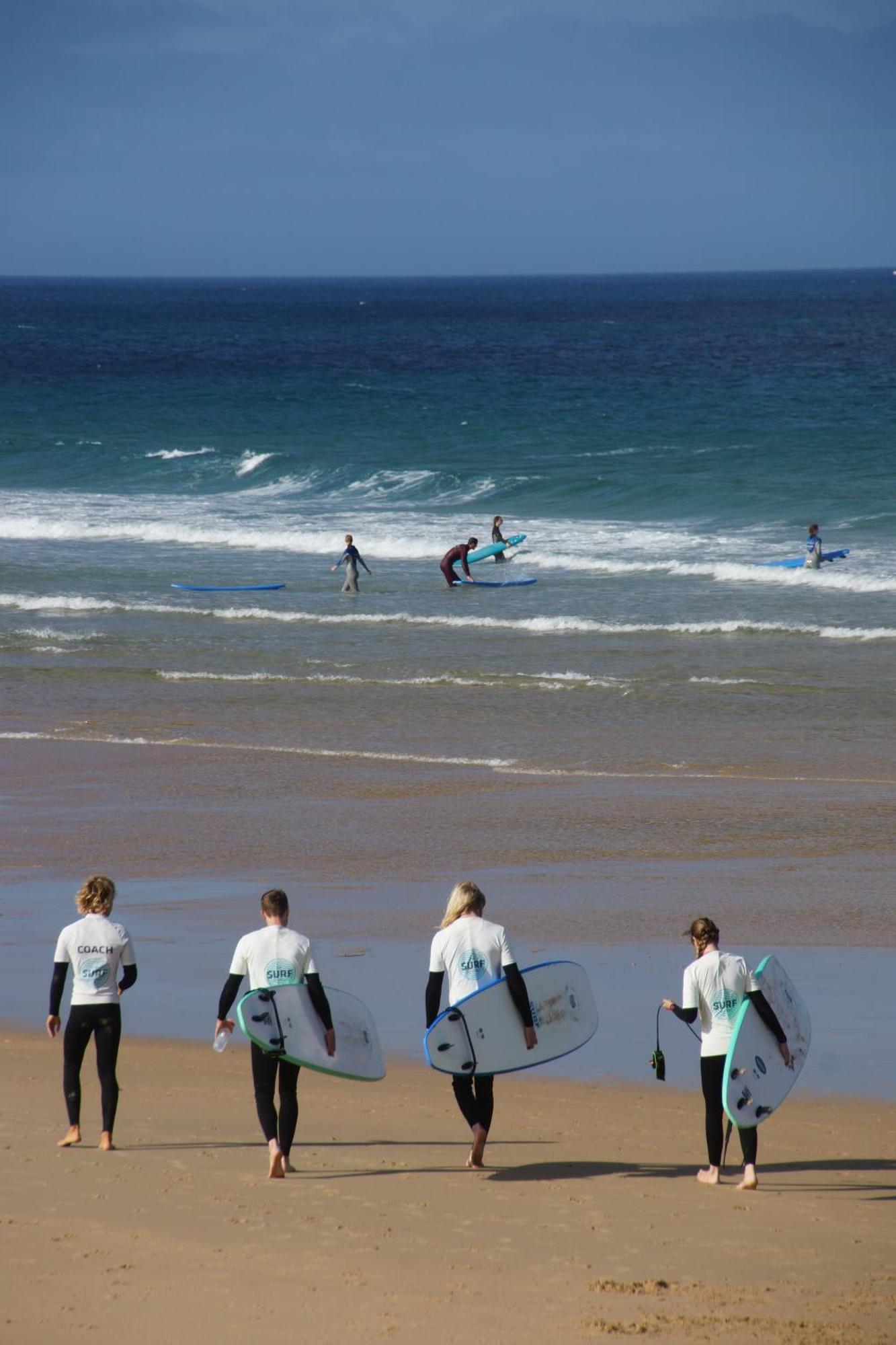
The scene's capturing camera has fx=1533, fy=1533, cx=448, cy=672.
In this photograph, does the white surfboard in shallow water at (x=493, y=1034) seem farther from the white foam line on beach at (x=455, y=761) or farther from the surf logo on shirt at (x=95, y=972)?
the white foam line on beach at (x=455, y=761)

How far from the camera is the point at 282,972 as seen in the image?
6938 mm

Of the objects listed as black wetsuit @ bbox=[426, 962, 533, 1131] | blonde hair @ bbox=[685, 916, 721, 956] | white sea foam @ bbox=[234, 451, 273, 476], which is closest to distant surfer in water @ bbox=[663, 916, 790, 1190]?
blonde hair @ bbox=[685, 916, 721, 956]

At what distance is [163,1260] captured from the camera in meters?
5.87

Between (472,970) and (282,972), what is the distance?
89 centimetres

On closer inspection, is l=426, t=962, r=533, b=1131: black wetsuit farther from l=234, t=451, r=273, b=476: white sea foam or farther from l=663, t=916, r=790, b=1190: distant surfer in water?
l=234, t=451, r=273, b=476: white sea foam

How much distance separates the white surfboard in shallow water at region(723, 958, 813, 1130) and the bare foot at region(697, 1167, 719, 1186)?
252mm

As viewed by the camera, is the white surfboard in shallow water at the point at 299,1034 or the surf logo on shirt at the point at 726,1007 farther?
the surf logo on shirt at the point at 726,1007

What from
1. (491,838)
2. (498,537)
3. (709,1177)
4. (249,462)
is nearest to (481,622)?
(498,537)

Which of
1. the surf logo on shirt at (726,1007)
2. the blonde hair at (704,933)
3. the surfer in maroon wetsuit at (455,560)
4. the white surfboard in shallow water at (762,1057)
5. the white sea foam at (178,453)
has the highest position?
the white sea foam at (178,453)

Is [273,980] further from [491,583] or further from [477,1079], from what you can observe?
[491,583]

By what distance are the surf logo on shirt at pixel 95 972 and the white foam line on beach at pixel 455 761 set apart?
907 cm

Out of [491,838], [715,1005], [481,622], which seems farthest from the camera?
[481,622]

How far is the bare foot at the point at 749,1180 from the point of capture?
6.82 metres

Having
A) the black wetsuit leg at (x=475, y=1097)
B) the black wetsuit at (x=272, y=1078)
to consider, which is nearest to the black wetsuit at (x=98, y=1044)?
the black wetsuit at (x=272, y=1078)
